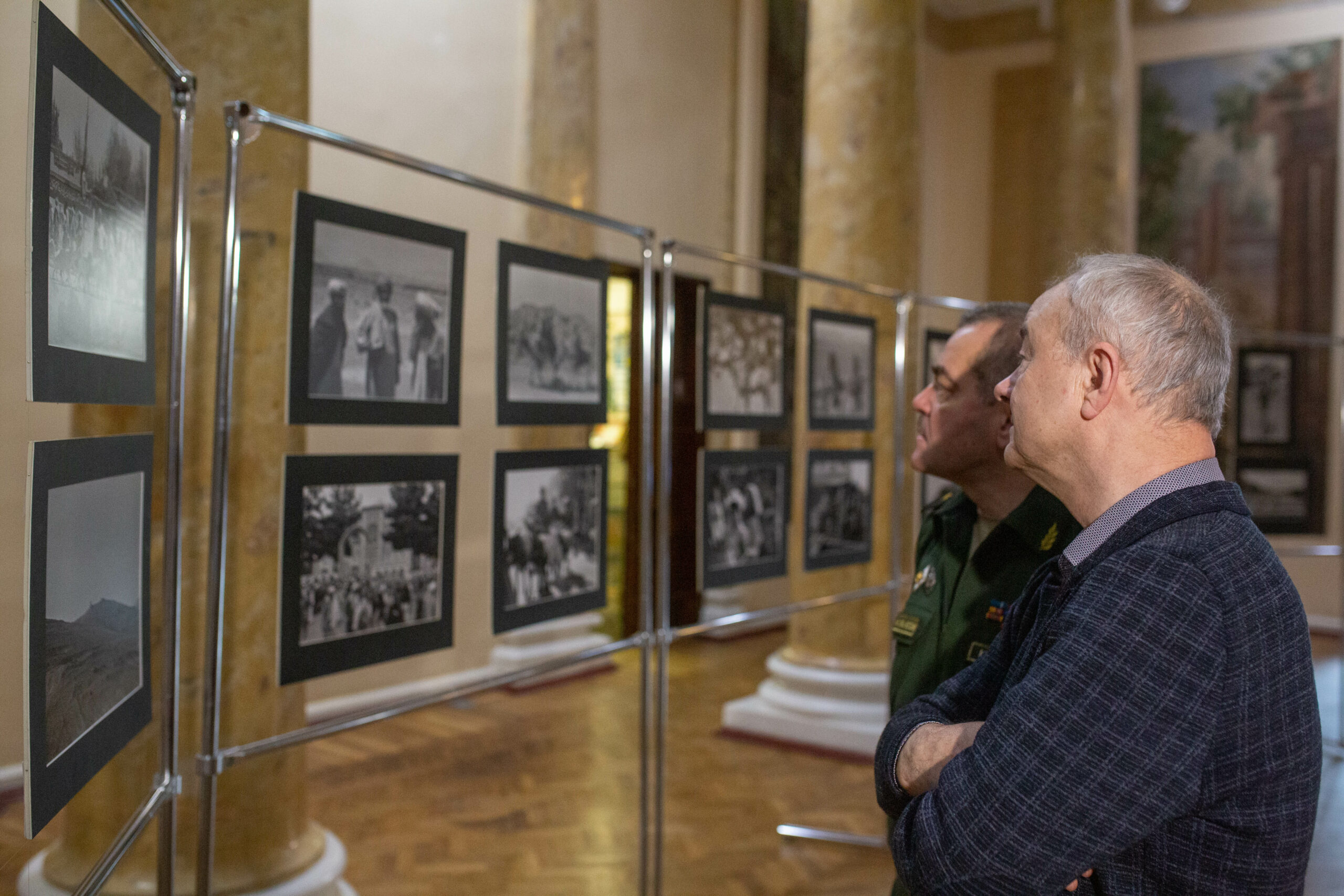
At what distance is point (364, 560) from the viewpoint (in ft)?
8.21

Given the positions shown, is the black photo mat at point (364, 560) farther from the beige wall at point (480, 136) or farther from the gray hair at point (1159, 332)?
the gray hair at point (1159, 332)

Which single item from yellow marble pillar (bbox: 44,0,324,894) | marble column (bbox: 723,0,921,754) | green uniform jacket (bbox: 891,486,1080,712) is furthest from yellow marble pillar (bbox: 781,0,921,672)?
yellow marble pillar (bbox: 44,0,324,894)

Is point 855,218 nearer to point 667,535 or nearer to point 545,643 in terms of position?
point 667,535

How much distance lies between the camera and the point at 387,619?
256 centimetres

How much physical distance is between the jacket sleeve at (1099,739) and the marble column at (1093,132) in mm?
8951

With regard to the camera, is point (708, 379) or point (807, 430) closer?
point (708, 379)

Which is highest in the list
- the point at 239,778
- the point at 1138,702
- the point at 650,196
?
the point at 650,196

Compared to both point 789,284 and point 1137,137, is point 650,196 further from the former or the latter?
point 1137,137

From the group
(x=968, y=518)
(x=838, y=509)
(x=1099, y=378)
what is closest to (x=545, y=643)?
(x=838, y=509)

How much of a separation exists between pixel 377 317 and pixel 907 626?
143cm

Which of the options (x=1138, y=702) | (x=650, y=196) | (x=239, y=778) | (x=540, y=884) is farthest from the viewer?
(x=650, y=196)

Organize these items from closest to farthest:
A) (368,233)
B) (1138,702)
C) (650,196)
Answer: (1138,702)
(368,233)
(650,196)

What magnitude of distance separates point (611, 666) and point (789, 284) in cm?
368

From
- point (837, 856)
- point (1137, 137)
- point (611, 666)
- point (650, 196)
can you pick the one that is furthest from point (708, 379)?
point (1137, 137)
